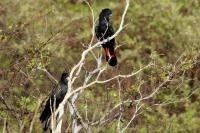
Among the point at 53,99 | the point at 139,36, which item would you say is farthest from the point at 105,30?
the point at 139,36

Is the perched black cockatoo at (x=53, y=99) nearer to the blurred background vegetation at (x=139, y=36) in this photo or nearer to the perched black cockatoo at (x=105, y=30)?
the perched black cockatoo at (x=105, y=30)

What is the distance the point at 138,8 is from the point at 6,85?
8.94 metres

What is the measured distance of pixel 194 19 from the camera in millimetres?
17484

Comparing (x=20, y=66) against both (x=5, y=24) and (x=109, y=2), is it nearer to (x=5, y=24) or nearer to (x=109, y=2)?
(x=5, y=24)

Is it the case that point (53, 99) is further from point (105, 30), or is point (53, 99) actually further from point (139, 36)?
point (139, 36)

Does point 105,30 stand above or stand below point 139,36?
above

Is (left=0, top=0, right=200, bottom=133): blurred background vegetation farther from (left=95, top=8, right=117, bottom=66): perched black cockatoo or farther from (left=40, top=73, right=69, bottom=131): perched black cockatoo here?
(left=40, top=73, right=69, bottom=131): perched black cockatoo

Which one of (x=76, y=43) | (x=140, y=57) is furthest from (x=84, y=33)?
(x=140, y=57)

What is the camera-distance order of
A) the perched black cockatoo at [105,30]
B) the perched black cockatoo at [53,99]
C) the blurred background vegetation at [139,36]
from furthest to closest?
the blurred background vegetation at [139,36] → the perched black cockatoo at [105,30] → the perched black cockatoo at [53,99]

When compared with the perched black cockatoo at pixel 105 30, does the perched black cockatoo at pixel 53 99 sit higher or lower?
lower

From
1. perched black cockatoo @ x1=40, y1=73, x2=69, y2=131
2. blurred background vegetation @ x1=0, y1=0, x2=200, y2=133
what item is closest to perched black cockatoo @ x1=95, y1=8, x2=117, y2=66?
perched black cockatoo @ x1=40, y1=73, x2=69, y2=131

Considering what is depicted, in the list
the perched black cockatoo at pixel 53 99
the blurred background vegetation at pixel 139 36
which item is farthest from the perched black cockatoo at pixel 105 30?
the blurred background vegetation at pixel 139 36

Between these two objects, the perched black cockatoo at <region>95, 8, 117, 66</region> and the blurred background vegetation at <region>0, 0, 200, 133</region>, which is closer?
the perched black cockatoo at <region>95, 8, 117, 66</region>

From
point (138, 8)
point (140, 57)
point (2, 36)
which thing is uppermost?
point (2, 36)
